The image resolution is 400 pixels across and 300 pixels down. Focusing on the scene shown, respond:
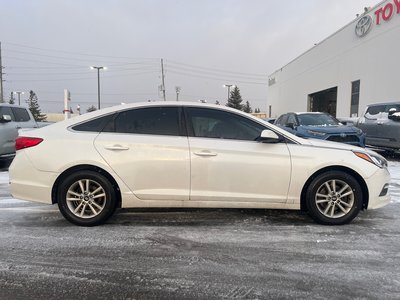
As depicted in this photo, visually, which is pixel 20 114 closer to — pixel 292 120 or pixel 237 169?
pixel 237 169

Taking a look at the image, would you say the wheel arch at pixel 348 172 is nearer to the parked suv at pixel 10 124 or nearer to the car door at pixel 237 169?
the car door at pixel 237 169

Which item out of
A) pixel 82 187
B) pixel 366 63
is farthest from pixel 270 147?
pixel 366 63

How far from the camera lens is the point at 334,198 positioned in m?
4.77

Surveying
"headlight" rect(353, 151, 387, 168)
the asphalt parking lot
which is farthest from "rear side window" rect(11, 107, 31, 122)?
"headlight" rect(353, 151, 387, 168)

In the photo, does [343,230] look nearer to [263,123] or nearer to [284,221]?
[284,221]

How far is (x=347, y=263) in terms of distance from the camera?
12.1 ft

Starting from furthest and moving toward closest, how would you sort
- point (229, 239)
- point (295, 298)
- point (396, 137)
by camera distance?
point (396, 137) < point (229, 239) < point (295, 298)

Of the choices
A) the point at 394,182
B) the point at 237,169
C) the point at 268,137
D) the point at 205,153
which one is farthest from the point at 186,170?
the point at 394,182

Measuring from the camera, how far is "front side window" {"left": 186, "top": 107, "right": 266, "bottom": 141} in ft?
15.8

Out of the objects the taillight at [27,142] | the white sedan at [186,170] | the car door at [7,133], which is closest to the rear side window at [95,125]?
the white sedan at [186,170]

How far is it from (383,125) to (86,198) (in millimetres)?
10540

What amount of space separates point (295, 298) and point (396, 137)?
10.2 metres

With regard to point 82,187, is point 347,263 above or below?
below

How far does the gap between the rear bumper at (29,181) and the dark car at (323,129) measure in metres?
8.08
